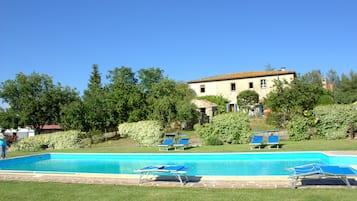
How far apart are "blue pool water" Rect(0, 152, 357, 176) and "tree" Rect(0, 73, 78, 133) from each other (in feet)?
48.3

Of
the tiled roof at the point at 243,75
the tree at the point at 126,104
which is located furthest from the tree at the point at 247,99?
the tree at the point at 126,104

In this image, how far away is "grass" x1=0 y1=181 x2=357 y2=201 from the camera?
6168 mm

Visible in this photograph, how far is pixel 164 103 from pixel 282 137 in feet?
33.1

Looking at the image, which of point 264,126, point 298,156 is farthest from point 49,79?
point 298,156

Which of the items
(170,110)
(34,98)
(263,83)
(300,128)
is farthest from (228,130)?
(263,83)

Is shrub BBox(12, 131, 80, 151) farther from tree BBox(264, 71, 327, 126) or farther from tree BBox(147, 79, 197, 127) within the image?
tree BBox(264, 71, 327, 126)

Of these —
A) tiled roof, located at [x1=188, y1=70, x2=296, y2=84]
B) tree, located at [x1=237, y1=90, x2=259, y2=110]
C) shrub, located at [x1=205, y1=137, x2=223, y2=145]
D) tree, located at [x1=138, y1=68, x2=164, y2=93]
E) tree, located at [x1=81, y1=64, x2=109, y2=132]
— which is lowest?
shrub, located at [x1=205, y1=137, x2=223, y2=145]

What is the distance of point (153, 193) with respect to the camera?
6.96m

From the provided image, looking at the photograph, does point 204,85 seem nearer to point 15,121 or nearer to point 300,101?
point 300,101

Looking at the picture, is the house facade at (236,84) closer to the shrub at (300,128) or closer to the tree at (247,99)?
the tree at (247,99)

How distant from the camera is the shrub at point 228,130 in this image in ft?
60.7

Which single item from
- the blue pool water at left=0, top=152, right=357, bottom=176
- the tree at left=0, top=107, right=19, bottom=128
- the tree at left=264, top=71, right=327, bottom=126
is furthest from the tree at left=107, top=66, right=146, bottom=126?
the tree at left=264, top=71, right=327, bottom=126

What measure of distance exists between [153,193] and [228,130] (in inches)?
483

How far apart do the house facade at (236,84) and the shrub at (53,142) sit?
22.5m
